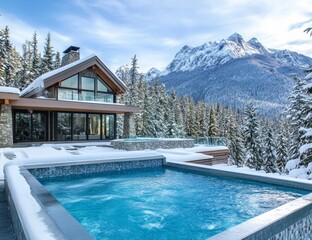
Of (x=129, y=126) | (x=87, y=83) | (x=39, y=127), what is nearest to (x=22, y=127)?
(x=39, y=127)

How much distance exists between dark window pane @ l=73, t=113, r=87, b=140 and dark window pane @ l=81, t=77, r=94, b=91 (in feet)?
6.84

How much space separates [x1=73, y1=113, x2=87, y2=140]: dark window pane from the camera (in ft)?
61.4

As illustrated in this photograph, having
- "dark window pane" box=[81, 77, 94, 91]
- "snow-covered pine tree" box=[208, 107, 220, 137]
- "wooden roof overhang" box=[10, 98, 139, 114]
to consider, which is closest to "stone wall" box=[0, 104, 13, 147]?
"wooden roof overhang" box=[10, 98, 139, 114]

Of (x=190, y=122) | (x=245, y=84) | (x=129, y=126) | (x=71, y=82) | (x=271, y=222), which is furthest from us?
(x=245, y=84)

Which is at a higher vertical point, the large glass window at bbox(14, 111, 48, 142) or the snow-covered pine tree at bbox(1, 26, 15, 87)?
the snow-covered pine tree at bbox(1, 26, 15, 87)

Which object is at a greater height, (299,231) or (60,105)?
(60,105)

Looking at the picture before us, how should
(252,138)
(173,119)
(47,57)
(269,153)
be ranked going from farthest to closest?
(173,119) → (47,57) → (252,138) → (269,153)

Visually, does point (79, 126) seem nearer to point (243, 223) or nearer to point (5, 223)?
point (5, 223)

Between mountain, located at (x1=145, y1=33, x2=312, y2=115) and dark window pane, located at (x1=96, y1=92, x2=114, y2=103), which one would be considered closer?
dark window pane, located at (x1=96, y1=92, x2=114, y2=103)

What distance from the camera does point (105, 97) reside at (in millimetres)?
19406

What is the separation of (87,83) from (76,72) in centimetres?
147

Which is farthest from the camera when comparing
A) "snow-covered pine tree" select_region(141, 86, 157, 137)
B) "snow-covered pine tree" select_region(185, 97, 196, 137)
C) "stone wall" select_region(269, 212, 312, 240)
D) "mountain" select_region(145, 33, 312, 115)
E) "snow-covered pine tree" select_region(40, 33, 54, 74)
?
"mountain" select_region(145, 33, 312, 115)

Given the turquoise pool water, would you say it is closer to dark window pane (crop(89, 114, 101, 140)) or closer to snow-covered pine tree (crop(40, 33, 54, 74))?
dark window pane (crop(89, 114, 101, 140))

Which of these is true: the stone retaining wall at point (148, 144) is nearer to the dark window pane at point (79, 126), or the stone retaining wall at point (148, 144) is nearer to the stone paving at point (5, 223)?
the dark window pane at point (79, 126)
